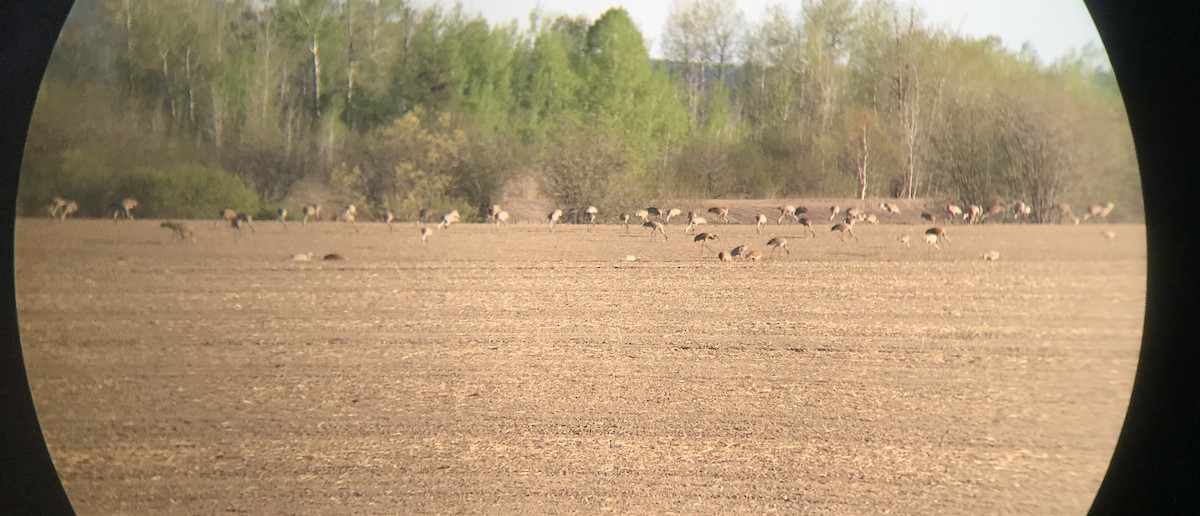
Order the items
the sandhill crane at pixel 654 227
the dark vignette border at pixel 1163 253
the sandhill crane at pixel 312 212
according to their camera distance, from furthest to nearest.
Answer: the sandhill crane at pixel 654 227 < the sandhill crane at pixel 312 212 < the dark vignette border at pixel 1163 253

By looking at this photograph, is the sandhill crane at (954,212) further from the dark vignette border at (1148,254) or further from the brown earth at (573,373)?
the dark vignette border at (1148,254)

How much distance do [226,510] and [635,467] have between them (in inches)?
47.7

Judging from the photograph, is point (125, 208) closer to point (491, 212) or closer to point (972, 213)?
point (491, 212)

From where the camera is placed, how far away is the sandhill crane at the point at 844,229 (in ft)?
8.02

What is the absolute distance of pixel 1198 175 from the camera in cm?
208

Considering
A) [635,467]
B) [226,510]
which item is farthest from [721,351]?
[226,510]

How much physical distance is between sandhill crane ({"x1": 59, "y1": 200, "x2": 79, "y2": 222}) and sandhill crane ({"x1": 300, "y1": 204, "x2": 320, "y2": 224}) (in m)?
0.66

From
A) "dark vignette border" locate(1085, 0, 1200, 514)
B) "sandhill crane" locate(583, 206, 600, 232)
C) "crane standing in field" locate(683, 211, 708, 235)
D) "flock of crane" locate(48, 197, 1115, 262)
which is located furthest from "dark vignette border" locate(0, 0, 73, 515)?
"dark vignette border" locate(1085, 0, 1200, 514)

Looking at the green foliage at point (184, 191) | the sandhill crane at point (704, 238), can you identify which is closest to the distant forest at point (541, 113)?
the green foliage at point (184, 191)

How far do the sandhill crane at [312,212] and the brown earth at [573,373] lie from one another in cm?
11

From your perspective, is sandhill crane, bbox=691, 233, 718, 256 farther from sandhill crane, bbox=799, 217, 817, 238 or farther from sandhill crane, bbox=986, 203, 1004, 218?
sandhill crane, bbox=986, 203, 1004, 218

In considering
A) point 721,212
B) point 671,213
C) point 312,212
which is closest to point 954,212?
point 721,212

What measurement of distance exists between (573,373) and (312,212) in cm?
88

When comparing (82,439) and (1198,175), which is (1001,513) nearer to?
(1198,175)
